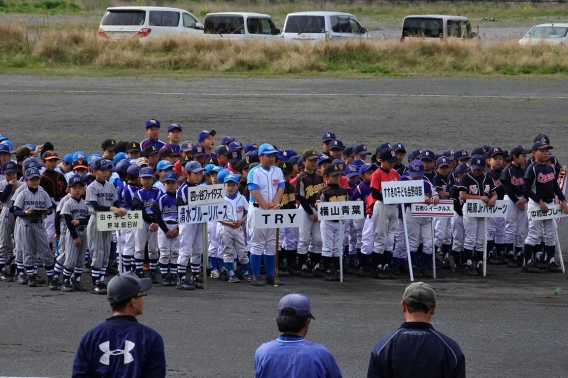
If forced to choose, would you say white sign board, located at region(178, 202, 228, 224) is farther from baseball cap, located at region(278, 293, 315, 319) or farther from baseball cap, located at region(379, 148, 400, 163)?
baseball cap, located at region(278, 293, 315, 319)

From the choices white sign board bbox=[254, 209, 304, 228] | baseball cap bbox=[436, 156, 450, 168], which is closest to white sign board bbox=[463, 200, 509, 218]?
baseball cap bbox=[436, 156, 450, 168]

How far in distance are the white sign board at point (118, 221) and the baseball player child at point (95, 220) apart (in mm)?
171

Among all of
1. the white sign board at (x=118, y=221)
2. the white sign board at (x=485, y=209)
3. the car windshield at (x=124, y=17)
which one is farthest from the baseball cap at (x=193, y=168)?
the car windshield at (x=124, y=17)

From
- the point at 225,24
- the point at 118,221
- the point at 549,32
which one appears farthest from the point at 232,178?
the point at 549,32

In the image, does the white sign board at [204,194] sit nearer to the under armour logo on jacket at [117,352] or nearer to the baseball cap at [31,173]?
the baseball cap at [31,173]

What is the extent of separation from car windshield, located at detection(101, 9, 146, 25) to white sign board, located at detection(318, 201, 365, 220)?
2300 centimetres

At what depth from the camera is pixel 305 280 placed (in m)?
14.8

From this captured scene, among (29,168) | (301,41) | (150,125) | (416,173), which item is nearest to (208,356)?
(29,168)

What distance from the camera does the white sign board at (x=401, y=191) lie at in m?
14.6

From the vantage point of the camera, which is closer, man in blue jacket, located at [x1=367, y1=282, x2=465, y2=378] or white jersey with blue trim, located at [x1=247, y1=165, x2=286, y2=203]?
man in blue jacket, located at [x1=367, y1=282, x2=465, y2=378]

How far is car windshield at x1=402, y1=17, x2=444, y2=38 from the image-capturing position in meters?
36.0

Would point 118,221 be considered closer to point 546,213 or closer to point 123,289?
point 546,213

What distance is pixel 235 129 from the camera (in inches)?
993

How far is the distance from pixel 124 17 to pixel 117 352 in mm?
31229
